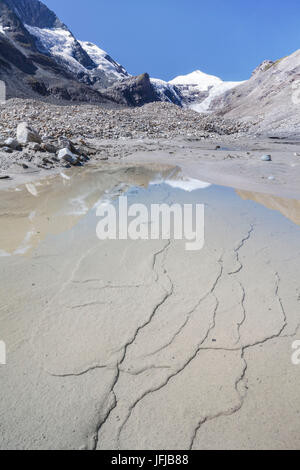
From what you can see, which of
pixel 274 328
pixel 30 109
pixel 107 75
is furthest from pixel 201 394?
pixel 107 75

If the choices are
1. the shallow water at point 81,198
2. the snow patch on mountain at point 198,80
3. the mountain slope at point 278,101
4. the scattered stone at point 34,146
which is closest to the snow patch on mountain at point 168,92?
the snow patch on mountain at point 198,80

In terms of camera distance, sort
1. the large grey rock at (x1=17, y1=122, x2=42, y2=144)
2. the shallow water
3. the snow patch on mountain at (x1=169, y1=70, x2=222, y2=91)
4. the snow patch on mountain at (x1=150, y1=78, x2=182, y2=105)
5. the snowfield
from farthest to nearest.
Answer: the snow patch on mountain at (x1=169, y1=70, x2=222, y2=91) < the snow patch on mountain at (x1=150, y1=78, x2=182, y2=105) < the snowfield < the large grey rock at (x1=17, y1=122, x2=42, y2=144) < the shallow water

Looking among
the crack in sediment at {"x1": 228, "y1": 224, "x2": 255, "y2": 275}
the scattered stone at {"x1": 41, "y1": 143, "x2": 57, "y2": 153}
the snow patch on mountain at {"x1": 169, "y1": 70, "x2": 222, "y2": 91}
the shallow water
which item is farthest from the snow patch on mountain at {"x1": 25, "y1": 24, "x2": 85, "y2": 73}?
the crack in sediment at {"x1": 228, "y1": 224, "x2": 255, "y2": 275}

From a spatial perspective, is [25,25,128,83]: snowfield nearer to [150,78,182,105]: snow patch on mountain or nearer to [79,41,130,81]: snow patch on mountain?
[79,41,130,81]: snow patch on mountain
